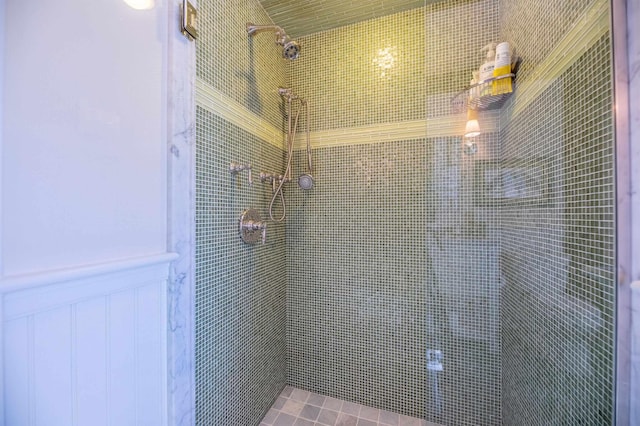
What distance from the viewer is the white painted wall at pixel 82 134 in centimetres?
54

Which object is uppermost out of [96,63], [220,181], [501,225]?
[96,63]

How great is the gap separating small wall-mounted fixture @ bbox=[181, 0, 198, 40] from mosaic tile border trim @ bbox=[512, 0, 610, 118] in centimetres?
137

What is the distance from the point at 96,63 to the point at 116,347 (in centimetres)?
84

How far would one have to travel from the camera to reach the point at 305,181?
5.58ft

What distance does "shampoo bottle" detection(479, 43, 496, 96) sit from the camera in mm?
1253

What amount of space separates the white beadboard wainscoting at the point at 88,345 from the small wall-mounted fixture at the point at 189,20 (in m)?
0.89

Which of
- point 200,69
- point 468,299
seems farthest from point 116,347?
point 468,299

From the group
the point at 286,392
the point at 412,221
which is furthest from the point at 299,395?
the point at 412,221

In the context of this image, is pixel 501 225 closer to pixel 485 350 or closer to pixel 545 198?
pixel 545 198

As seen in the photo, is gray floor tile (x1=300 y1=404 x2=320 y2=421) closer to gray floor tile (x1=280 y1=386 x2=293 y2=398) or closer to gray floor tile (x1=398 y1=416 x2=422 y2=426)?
gray floor tile (x1=280 y1=386 x2=293 y2=398)

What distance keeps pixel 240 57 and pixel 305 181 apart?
821 mm

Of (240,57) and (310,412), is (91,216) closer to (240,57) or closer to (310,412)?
(240,57)

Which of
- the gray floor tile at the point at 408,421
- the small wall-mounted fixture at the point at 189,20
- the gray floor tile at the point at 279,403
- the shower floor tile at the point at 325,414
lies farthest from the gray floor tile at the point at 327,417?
the small wall-mounted fixture at the point at 189,20

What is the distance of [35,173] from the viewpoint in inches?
22.2
